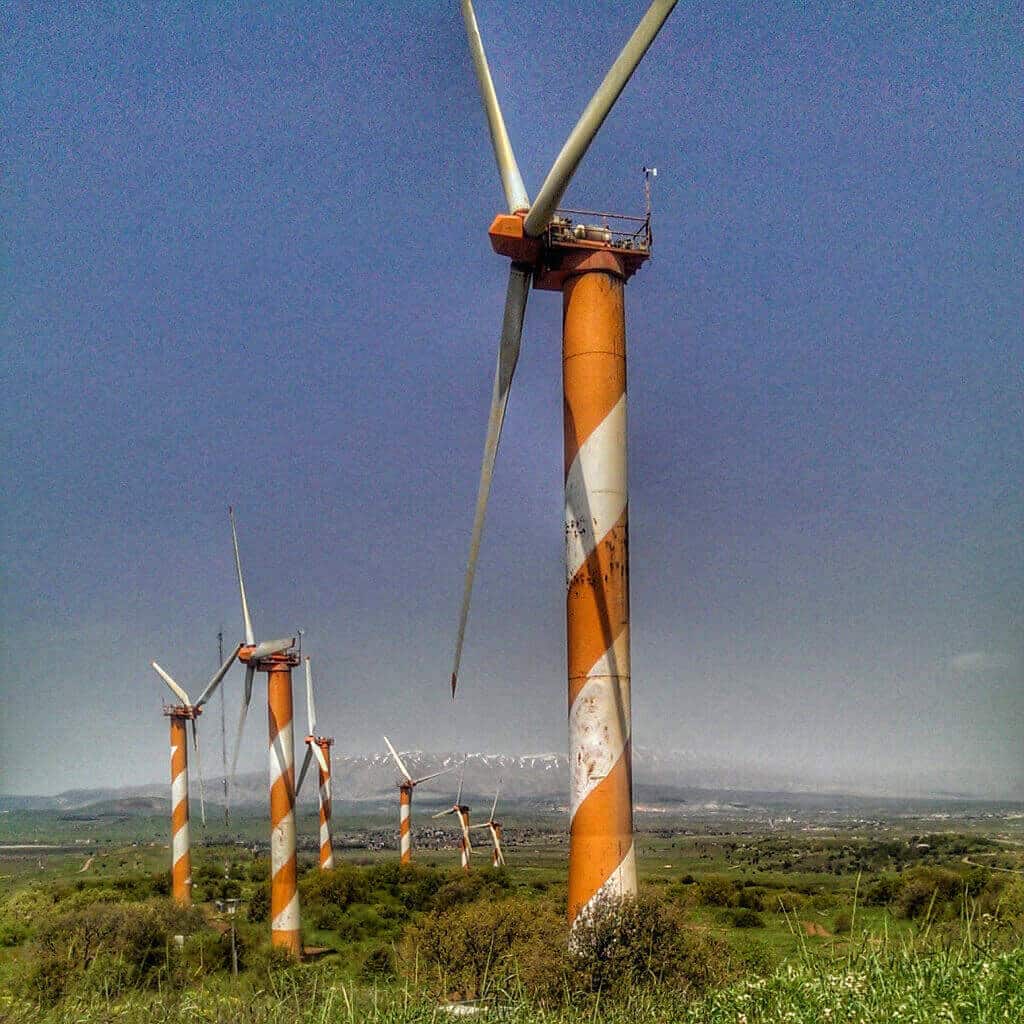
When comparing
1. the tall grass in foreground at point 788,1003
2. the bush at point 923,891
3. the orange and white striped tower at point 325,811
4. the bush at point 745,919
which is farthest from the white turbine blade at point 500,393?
the orange and white striped tower at point 325,811

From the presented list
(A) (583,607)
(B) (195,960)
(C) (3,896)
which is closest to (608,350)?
(A) (583,607)

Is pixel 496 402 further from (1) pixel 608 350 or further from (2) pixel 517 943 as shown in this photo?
→ (2) pixel 517 943

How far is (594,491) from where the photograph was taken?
16.8 m

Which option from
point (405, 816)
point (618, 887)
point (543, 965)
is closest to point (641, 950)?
point (543, 965)

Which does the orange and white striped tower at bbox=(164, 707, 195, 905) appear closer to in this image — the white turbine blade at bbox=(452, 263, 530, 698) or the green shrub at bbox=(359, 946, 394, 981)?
the green shrub at bbox=(359, 946, 394, 981)

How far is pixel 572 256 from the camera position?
1795 cm

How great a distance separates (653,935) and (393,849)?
495 feet

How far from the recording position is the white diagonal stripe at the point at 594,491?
16.7 meters

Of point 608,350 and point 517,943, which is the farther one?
point 608,350

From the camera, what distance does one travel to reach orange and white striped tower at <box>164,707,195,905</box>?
44188 mm

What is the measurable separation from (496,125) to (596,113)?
3.95 m

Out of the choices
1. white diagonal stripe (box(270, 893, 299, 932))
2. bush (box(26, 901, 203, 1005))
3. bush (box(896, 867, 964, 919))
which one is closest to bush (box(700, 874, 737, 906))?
bush (box(896, 867, 964, 919))

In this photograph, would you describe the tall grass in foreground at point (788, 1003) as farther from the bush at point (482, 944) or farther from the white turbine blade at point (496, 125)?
the white turbine blade at point (496, 125)

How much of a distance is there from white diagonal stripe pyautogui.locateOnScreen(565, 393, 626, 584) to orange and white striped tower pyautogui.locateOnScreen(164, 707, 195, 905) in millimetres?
32264
